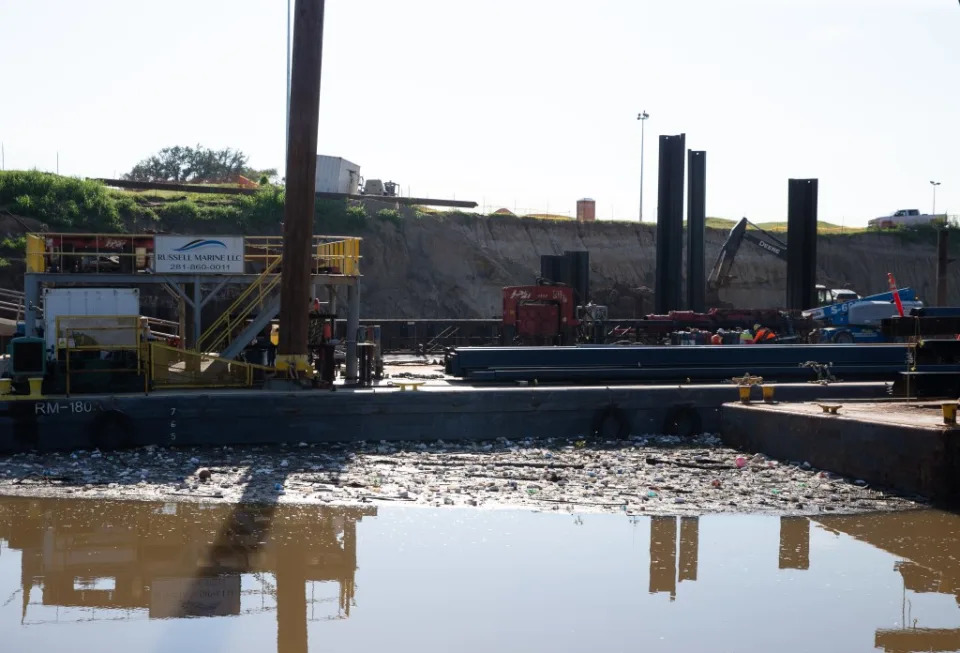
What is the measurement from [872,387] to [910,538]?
9.27 meters

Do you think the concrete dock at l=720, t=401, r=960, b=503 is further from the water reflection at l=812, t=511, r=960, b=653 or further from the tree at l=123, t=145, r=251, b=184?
the tree at l=123, t=145, r=251, b=184

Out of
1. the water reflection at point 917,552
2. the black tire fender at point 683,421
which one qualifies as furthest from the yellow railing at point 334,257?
the water reflection at point 917,552

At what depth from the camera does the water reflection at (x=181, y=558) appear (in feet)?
32.2

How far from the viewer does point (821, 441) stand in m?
15.5

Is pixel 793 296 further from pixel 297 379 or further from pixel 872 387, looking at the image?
pixel 297 379

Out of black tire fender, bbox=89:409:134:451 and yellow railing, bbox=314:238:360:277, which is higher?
yellow railing, bbox=314:238:360:277

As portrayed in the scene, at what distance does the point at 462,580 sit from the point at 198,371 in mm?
9935

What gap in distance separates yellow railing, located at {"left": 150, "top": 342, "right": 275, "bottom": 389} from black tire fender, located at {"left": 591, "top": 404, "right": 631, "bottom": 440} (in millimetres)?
5813

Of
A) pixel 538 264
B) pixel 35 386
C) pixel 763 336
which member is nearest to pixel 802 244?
pixel 763 336

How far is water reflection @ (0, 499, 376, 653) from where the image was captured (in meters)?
9.81

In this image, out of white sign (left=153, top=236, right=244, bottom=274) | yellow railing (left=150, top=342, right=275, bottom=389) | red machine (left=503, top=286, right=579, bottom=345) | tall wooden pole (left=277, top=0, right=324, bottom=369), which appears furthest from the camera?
red machine (left=503, top=286, right=579, bottom=345)

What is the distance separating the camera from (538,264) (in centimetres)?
5366

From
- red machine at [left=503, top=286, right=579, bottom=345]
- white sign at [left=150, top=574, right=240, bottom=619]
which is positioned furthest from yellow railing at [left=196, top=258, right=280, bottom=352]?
red machine at [left=503, top=286, right=579, bottom=345]

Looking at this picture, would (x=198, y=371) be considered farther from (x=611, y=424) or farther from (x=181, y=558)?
(x=181, y=558)
